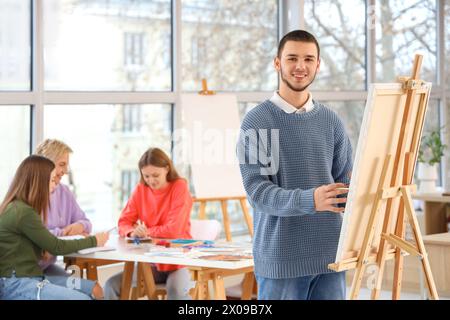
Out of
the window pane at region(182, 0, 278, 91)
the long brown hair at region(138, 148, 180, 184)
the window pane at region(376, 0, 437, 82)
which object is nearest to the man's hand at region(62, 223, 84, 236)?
the long brown hair at region(138, 148, 180, 184)

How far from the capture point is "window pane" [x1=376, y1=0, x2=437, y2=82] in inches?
347

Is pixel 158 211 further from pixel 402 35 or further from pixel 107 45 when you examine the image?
pixel 402 35

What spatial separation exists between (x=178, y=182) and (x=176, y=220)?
26 cm

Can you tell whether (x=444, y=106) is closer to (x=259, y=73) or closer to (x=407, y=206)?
(x=259, y=73)

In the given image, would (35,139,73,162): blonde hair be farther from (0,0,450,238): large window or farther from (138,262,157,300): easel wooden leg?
(138,262,157,300): easel wooden leg

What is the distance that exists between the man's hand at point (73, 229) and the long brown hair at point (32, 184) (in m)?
0.72

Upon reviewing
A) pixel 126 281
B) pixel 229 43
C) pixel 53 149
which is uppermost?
pixel 229 43

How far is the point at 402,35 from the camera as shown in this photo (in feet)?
29.6

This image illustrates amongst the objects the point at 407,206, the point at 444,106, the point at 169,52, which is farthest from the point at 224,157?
the point at 444,106

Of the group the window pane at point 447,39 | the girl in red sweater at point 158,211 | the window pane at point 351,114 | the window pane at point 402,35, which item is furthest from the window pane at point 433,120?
the girl in red sweater at point 158,211

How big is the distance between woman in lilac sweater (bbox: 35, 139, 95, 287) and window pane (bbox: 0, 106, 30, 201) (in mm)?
667

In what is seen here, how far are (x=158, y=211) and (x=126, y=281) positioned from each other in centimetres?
48

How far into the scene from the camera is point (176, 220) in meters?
5.21

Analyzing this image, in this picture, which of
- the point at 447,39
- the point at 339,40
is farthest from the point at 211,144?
the point at 447,39
